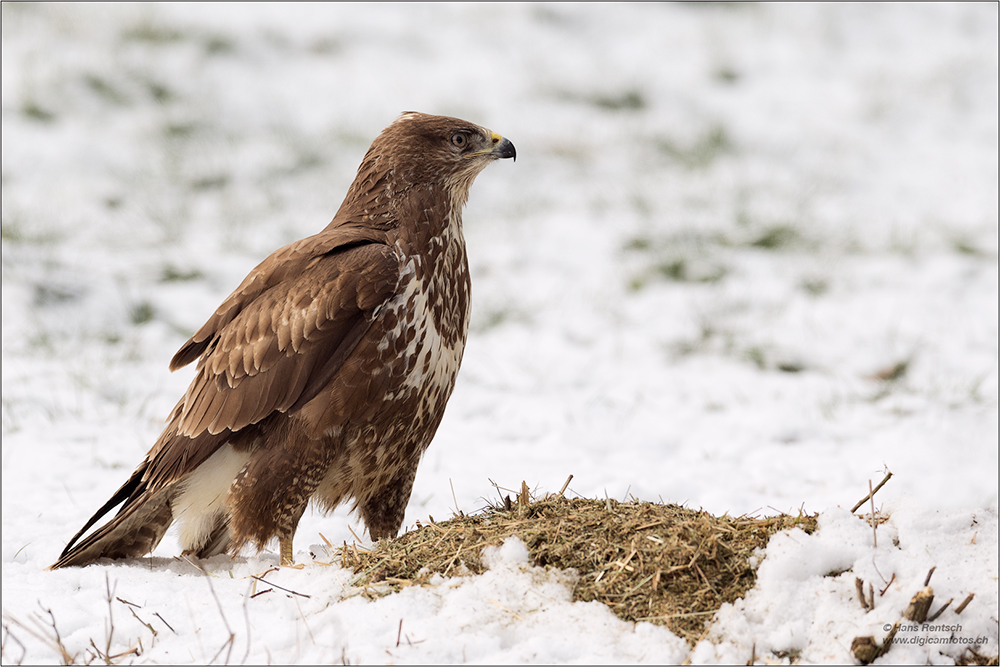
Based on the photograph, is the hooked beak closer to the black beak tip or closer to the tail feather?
the black beak tip

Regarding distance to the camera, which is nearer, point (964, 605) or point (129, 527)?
point (964, 605)

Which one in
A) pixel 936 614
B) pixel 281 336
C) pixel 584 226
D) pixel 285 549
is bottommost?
pixel 285 549

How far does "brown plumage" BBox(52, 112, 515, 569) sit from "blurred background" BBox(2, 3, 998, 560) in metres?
0.64

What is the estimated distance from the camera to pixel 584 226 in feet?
30.7

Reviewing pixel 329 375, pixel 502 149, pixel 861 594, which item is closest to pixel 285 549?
pixel 329 375

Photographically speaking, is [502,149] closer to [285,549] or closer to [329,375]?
[329,375]

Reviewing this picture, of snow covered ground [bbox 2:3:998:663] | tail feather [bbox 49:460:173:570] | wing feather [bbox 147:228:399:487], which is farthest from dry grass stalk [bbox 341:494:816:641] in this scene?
tail feather [bbox 49:460:173:570]

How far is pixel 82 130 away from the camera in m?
10.2

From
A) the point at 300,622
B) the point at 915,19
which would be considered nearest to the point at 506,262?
the point at 300,622

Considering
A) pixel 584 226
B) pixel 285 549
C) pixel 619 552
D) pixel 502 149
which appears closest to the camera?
pixel 619 552

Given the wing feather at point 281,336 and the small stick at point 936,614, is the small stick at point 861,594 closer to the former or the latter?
the small stick at point 936,614

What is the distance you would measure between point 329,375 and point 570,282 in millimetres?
4942

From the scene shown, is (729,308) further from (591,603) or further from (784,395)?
(591,603)

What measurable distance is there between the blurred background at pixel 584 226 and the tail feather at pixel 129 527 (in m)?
0.39
